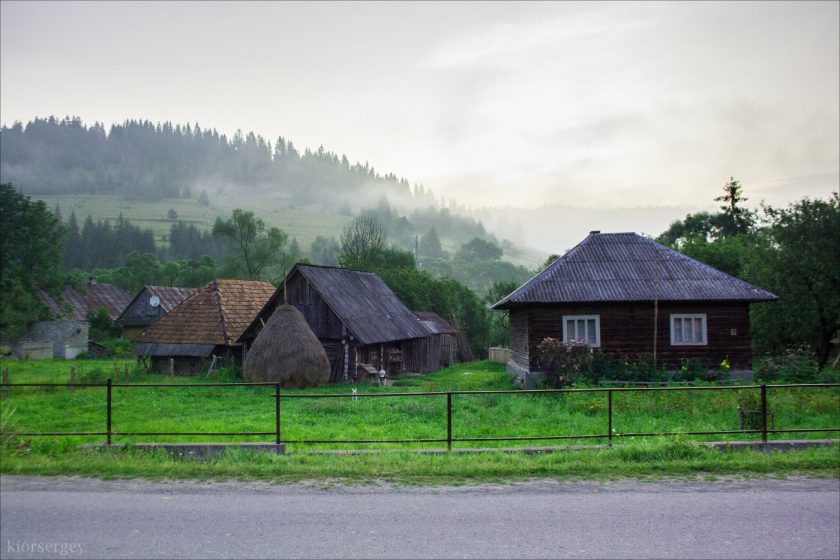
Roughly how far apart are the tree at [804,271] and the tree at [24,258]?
49922 millimetres

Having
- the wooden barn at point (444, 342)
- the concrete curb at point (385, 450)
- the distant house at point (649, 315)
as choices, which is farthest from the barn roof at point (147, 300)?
the concrete curb at point (385, 450)

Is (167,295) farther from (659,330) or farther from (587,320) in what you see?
(659,330)

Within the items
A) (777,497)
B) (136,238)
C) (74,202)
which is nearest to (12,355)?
(777,497)

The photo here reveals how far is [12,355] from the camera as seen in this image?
49625 mm

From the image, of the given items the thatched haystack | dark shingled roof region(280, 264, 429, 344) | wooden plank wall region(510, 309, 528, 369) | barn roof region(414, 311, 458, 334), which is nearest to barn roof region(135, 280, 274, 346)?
the thatched haystack

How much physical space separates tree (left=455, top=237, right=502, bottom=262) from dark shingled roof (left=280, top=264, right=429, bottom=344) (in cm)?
12645

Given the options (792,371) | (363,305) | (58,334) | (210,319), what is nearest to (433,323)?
(363,305)

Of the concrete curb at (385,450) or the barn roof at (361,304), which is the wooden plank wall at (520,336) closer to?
the barn roof at (361,304)

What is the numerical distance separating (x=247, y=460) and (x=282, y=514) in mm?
2308

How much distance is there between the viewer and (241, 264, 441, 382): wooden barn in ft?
90.6

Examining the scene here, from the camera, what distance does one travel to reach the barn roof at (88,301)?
52.3 meters

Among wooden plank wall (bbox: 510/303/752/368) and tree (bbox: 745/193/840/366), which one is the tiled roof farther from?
tree (bbox: 745/193/840/366)

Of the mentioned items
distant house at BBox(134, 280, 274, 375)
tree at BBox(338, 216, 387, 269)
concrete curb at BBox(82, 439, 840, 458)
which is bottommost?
concrete curb at BBox(82, 439, 840, 458)

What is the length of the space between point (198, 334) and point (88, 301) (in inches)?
1555
